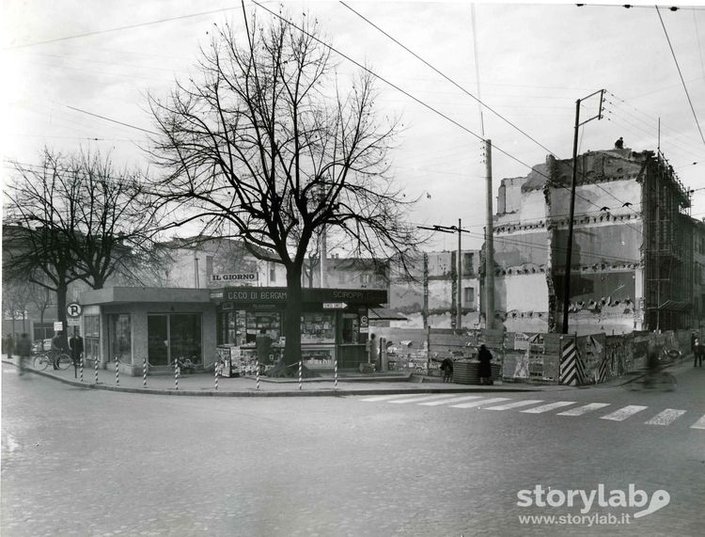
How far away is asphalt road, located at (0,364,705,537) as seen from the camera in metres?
5.83

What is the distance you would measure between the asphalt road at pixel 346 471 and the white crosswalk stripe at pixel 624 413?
0.08 m

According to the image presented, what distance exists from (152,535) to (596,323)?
9.93m

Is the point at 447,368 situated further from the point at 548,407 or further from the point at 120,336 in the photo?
the point at 120,336

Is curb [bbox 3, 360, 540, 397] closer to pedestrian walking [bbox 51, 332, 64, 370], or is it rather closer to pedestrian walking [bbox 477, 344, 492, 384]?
pedestrian walking [bbox 51, 332, 64, 370]

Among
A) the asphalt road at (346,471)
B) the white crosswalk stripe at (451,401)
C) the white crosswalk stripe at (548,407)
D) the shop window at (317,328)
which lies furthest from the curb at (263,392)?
the shop window at (317,328)

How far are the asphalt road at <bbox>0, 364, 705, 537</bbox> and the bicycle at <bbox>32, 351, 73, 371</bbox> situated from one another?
0.31 metres

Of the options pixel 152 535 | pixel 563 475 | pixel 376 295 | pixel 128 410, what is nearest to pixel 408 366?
pixel 376 295

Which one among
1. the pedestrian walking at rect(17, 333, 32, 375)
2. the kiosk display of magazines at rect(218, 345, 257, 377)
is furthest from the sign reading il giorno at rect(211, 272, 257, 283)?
the pedestrian walking at rect(17, 333, 32, 375)

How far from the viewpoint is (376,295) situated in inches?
856

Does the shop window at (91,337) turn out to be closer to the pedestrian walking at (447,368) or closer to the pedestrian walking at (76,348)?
the pedestrian walking at (76,348)

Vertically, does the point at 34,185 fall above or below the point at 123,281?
above

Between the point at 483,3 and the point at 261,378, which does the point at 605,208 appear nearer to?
the point at 483,3

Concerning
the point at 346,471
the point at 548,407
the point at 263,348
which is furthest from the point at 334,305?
the point at 346,471

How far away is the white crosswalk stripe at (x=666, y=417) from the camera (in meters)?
10.6
